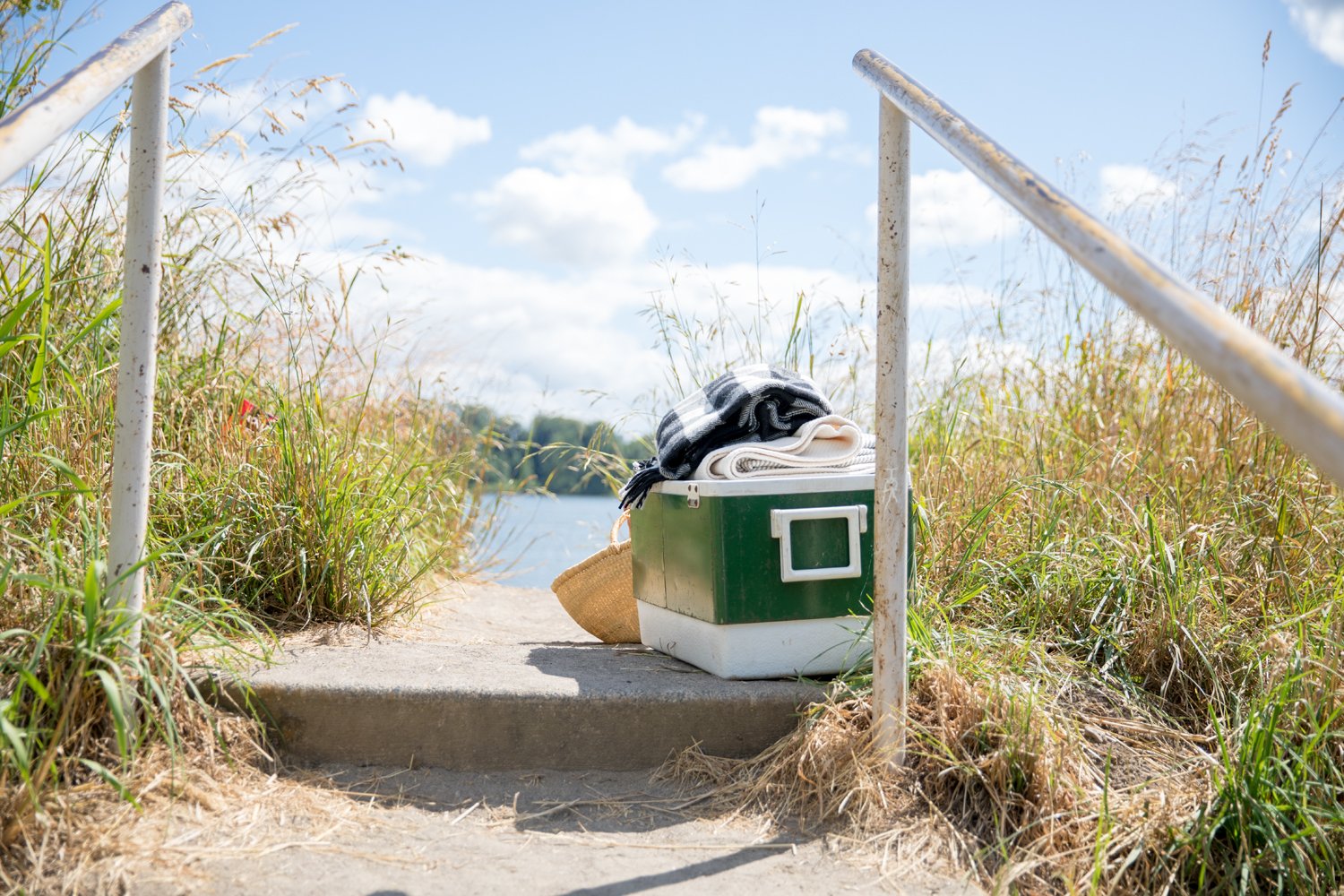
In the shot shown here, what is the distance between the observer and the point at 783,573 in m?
2.04

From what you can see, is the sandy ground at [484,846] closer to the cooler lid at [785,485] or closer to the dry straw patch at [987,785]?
the dry straw patch at [987,785]

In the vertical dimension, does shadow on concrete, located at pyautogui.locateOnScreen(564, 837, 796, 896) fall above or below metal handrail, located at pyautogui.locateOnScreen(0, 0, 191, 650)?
below

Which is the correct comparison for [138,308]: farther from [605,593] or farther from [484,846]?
[605,593]

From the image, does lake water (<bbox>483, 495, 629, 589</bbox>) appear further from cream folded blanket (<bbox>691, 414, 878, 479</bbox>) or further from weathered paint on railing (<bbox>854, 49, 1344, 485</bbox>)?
weathered paint on railing (<bbox>854, 49, 1344, 485</bbox>)

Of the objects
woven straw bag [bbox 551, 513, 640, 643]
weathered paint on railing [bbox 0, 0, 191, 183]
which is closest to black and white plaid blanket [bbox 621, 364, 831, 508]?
woven straw bag [bbox 551, 513, 640, 643]

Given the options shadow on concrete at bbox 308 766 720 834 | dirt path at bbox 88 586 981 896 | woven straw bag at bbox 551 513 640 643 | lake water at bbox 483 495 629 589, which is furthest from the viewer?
lake water at bbox 483 495 629 589

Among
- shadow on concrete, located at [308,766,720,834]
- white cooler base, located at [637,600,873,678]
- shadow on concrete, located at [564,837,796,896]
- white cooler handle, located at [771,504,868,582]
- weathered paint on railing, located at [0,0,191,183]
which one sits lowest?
shadow on concrete, located at [564,837,796,896]

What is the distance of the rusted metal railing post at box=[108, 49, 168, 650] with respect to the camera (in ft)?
5.33

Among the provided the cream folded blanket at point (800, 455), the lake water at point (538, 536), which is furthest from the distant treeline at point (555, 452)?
the cream folded blanket at point (800, 455)

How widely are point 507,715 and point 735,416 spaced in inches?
32.7

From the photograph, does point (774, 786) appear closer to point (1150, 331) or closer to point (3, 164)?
point (3, 164)

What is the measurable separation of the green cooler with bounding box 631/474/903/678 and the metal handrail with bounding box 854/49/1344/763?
1.10ft

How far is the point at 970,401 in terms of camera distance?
11.1 ft

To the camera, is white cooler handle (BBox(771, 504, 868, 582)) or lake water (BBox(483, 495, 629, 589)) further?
lake water (BBox(483, 495, 629, 589))
